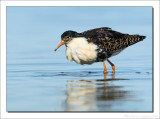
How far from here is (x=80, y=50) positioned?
15.9 metres

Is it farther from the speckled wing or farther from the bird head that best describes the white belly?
the speckled wing

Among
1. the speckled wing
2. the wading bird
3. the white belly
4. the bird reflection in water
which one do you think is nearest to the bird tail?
the speckled wing

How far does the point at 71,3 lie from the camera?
12625 millimetres

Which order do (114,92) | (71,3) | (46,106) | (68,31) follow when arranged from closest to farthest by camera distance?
(46,106) → (114,92) → (71,3) → (68,31)

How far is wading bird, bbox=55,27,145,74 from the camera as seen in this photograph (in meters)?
16.0

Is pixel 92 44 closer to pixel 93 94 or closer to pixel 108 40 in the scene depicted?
pixel 108 40

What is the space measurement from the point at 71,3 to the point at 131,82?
3295 mm

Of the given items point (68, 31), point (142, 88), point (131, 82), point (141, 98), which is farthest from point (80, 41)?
point (141, 98)

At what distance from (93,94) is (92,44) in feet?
16.4

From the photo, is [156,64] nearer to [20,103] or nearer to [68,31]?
[20,103]

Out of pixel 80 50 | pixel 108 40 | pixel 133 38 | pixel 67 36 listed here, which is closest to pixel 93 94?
pixel 80 50

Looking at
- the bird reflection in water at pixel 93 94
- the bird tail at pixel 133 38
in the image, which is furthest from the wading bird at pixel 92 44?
the bird reflection in water at pixel 93 94

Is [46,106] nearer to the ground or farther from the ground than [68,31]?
nearer to the ground

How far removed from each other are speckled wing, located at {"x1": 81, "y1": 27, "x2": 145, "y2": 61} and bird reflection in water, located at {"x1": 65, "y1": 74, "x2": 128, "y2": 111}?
2.57 meters
